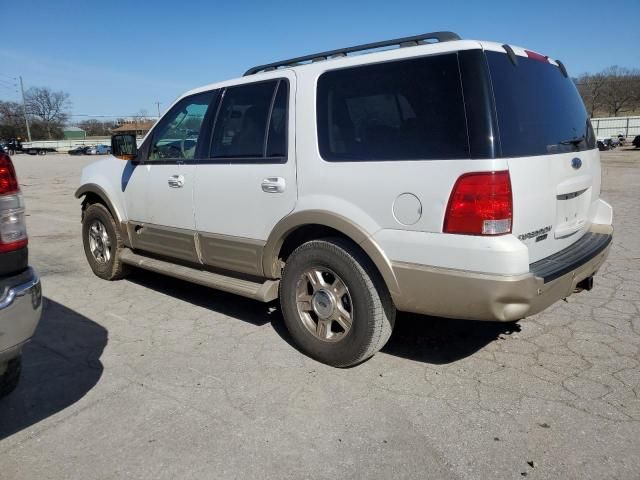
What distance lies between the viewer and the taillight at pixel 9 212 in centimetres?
235

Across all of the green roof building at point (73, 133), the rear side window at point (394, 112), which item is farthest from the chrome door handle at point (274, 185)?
the green roof building at point (73, 133)

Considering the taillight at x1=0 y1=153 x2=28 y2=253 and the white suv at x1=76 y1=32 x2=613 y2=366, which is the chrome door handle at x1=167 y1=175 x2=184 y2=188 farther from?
the taillight at x1=0 y1=153 x2=28 y2=253

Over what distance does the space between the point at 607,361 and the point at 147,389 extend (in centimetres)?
300

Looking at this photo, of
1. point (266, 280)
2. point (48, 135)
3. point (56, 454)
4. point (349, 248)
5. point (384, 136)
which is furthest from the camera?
point (48, 135)

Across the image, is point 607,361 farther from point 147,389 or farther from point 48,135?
point 48,135

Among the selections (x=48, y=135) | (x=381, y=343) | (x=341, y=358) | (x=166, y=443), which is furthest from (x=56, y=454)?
(x=48, y=135)

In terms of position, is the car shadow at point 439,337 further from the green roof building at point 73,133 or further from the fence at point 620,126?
the green roof building at point 73,133

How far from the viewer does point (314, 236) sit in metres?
3.62

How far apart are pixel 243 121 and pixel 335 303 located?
1.63 metres

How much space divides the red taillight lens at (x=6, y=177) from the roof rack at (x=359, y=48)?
2131mm

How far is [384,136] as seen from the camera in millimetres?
3039

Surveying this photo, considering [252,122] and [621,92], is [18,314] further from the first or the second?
[621,92]

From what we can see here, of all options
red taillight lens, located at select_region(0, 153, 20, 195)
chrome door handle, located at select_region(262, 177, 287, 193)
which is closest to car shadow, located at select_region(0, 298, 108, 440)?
red taillight lens, located at select_region(0, 153, 20, 195)

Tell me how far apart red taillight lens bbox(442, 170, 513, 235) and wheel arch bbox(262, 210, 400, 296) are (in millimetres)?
544
